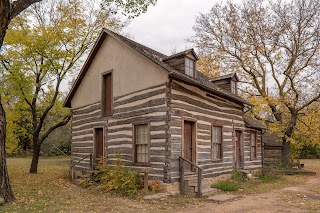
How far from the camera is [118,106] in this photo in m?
14.8

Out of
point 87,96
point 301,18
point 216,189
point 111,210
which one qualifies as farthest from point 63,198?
point 301,18

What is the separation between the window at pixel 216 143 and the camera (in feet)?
49.6

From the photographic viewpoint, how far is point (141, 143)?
525 inches

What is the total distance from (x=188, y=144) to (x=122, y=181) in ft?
10.5

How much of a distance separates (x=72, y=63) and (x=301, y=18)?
16039 millimetres

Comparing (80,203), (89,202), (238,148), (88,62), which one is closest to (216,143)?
(238,148)

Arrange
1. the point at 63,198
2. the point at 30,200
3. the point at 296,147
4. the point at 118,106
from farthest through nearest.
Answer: the point at 296,147 < the point at 118,106 < the point at 63,198 < the point at 30,200

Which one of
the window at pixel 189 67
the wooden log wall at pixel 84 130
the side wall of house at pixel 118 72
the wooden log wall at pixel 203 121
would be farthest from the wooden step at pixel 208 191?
the wooden log wall at pixel 84 130

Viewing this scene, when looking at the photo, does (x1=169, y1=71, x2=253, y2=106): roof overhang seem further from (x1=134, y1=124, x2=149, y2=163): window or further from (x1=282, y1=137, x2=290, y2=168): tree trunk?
(x1=282, y1=137, x2=290, y2=168): tree trunk

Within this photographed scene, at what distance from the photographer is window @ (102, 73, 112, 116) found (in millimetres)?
15648

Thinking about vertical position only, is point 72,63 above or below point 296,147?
above

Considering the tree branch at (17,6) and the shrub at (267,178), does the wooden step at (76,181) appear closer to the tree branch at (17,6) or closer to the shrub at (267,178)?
the tree branch at (17,6)

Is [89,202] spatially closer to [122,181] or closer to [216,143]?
[122,181]

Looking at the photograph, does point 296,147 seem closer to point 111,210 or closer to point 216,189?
point 216,189
